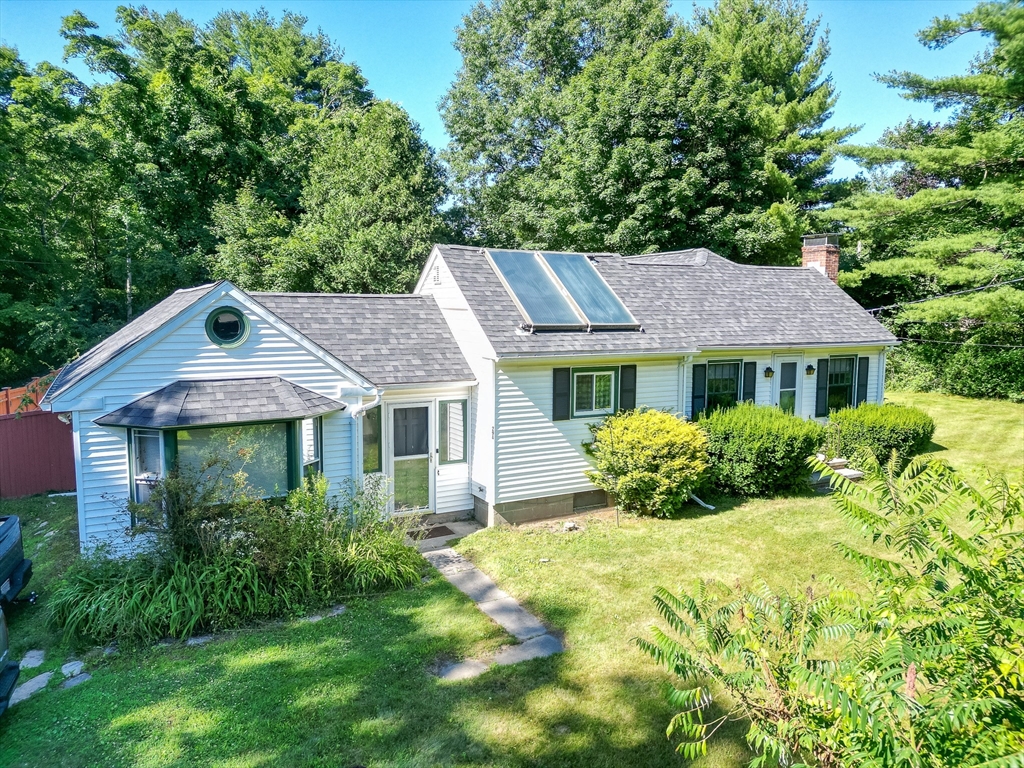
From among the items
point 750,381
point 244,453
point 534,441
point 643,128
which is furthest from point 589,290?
point 643,128

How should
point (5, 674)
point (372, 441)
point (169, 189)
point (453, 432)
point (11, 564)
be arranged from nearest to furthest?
point (5, 674) < point (11, 564) < point (372, 441) < point (453, 432) < point (169, 189)

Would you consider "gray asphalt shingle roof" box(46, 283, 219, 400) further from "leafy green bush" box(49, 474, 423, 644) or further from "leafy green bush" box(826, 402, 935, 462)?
"leafy green bush" box(826, 402, 935, 462)

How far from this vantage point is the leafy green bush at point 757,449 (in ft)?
43.2

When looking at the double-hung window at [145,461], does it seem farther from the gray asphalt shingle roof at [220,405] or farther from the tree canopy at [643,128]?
the tree canopy at [643,128]

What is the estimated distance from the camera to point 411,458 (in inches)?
467

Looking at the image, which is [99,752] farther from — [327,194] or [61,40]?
[61,40]

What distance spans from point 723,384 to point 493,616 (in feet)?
30.3

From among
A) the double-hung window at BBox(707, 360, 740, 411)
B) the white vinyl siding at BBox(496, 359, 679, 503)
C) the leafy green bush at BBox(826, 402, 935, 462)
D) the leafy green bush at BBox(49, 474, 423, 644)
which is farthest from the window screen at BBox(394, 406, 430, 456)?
the leafy green bush at BBox(826, 402, 935, 462)

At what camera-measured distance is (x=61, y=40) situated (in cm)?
2530

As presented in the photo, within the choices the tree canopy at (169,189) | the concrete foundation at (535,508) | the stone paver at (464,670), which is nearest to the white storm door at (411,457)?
the concrete foundation at (535,508)

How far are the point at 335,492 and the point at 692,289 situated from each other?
1062cm

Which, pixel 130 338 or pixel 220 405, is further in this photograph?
pixel 130 338

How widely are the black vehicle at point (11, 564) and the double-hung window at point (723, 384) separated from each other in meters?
13.2

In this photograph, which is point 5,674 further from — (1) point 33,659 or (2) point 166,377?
(2) point 166,377
